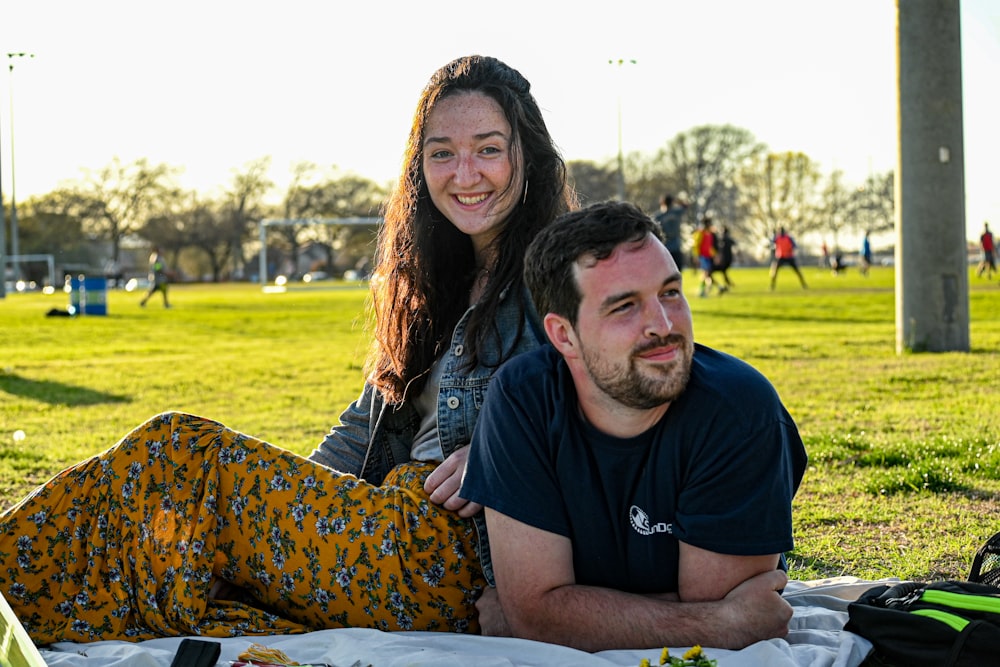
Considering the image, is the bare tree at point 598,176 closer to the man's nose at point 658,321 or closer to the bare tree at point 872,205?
the bare tree at point 872,205

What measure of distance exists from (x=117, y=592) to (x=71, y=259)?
69366 millimetres

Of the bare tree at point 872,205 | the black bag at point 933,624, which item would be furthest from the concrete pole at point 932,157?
the bare tree at point 872,205

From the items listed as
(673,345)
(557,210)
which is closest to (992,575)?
(673,345)

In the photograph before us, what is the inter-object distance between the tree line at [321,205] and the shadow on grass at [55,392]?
50921mm

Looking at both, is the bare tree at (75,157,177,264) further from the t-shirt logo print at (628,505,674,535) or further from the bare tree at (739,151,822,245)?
the t-shirt logo print at (628,505,674,535)

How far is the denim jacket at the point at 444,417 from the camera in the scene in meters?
3.12

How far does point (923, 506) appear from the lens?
4.81 meters

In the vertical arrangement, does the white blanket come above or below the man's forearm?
below

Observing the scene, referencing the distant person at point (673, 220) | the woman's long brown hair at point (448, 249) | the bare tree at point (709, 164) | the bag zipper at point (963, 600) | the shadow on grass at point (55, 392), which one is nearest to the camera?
the bag zipper at point (963, 600)

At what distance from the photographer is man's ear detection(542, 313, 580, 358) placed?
260 centimetres

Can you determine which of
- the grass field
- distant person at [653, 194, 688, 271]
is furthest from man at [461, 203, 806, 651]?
distant person at [653, 194, 688, 271]

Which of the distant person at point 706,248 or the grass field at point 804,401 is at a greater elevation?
the distant person at point 706,248

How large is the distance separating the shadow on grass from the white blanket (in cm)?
718

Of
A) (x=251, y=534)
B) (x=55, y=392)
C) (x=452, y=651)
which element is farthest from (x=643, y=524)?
(x=55, y=392)
